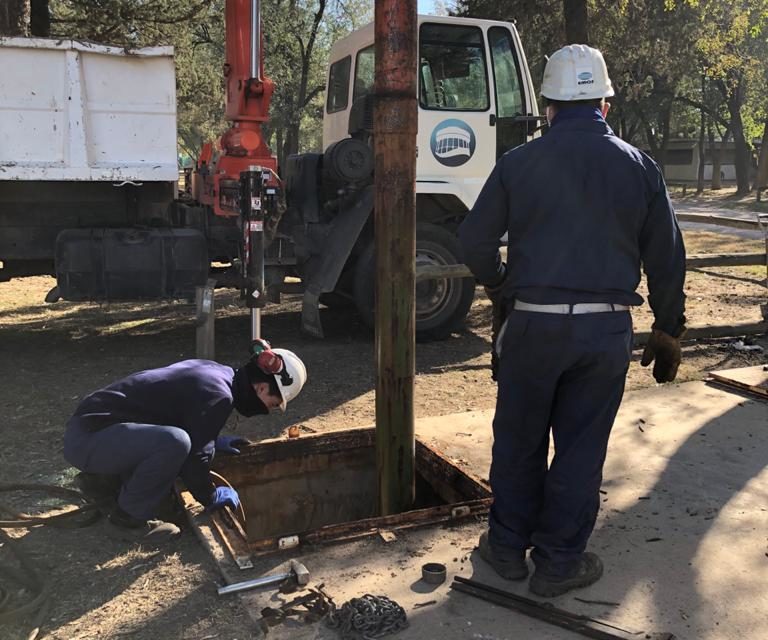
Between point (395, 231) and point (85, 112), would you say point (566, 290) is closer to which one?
point (395, 231)

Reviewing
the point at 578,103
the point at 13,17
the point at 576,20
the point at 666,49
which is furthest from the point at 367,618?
the point at 666,49

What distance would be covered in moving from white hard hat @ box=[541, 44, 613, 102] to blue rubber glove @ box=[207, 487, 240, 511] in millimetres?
2305

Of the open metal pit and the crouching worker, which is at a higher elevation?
the crouching worker

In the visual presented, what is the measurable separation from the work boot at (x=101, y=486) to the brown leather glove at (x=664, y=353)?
252cm

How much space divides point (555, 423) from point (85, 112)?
5.14m

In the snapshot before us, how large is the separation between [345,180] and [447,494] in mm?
3800

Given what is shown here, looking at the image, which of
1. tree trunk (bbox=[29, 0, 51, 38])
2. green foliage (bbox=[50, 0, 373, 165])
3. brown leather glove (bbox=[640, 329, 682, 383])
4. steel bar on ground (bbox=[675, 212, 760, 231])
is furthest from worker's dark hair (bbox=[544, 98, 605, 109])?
green foliage (bbox=[50, 0, 373, 165])

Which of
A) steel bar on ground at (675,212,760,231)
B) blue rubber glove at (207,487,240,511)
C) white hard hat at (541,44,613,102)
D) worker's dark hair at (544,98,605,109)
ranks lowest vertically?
blue rubber glove at (207,487,240,511)

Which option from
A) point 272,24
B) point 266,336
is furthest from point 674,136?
point 266,336

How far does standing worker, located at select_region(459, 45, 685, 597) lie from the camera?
285cm

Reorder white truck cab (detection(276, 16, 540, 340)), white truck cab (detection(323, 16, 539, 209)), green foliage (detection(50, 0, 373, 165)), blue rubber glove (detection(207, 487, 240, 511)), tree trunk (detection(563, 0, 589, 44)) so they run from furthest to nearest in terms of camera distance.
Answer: green foliage (detection(50, 0, 373, 165)) < tree trunk (detection(563, 0, 589, 44)) < white truck cab (detection(323, 16, 539, 209)) < white truck cab (detection(276, 16, 540, 340)) < blue rubber glove (detection(207, 487, 240, 511))

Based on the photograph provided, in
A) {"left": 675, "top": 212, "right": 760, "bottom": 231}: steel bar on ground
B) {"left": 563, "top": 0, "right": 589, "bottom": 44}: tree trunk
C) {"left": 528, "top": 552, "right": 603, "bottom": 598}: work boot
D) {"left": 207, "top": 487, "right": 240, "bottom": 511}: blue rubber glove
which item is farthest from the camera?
{"left": 563, "top": 0, "right": 589, "bottom": 44}: tree trunk

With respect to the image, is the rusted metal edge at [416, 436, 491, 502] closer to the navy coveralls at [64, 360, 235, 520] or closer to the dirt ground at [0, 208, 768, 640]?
the dirt ground at [0, 208, 768, 640]

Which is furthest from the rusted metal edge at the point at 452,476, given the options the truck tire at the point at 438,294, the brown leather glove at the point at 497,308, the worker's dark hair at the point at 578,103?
the truck tire at the point at 438,294
